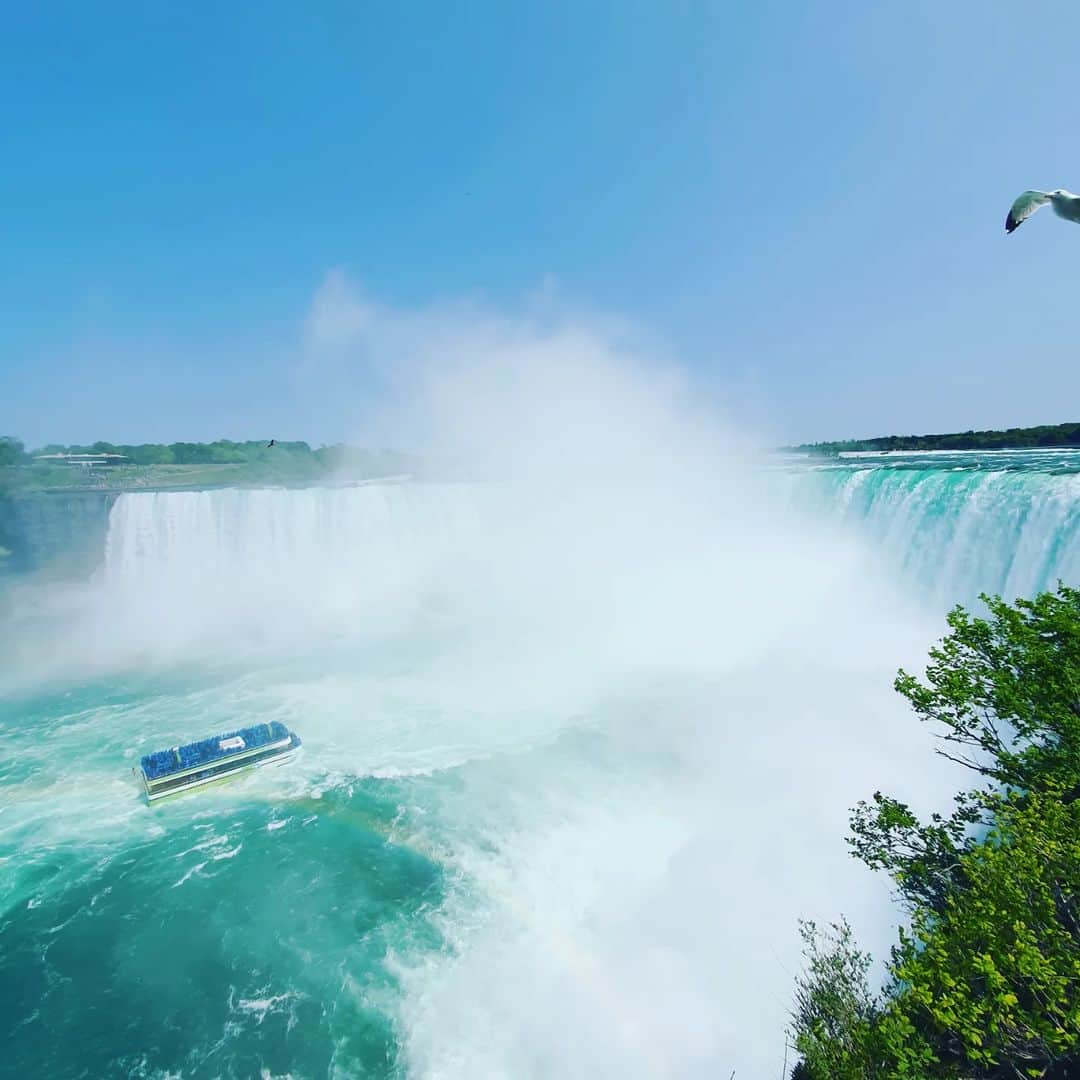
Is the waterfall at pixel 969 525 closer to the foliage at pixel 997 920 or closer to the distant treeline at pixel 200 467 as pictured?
the foliage at pixel 997 920

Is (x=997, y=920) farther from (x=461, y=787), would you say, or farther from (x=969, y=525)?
(x=969, y=525)

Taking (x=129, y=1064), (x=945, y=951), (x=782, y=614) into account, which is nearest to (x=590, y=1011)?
(x=945, y=951)

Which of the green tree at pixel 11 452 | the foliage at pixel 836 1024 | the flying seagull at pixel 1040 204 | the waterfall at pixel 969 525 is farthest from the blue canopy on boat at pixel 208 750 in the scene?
the green tree at pixel 11 452

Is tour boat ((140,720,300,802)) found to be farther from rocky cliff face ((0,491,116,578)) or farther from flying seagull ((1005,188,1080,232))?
rocky cliff face ((0,491,116,578))

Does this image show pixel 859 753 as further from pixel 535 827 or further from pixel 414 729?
pixel 414 729

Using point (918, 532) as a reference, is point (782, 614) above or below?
below

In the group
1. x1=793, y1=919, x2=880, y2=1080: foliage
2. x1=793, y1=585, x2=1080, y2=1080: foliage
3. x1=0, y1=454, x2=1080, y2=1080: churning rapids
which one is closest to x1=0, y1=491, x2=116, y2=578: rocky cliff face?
x1=0, y1=454, x2=1080, y2=1080: churning rapids

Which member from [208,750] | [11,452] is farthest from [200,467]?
[208,750]
